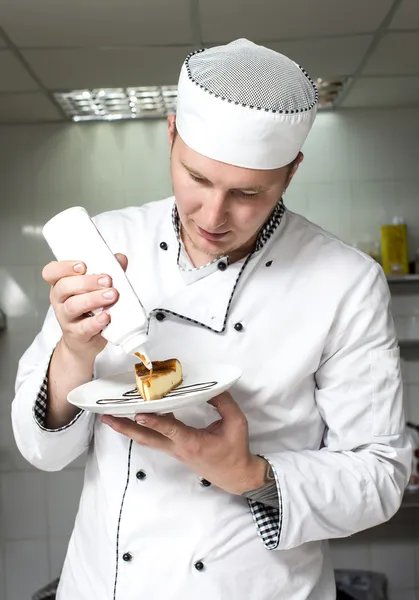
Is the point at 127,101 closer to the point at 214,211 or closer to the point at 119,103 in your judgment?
the point at 119,103

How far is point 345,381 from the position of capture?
1052 millimetres

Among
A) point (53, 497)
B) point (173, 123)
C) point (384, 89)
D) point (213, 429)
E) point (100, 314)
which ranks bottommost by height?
point (53, 497)

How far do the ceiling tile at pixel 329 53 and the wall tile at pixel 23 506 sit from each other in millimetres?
1724

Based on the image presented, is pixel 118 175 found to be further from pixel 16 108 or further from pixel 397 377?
pixel 397 377

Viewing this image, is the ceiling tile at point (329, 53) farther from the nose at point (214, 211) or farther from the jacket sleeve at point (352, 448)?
the nose at point (214, 211)

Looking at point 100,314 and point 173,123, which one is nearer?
point 100,314

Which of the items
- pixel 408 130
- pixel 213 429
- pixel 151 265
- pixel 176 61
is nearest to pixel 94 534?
pixel 213 429

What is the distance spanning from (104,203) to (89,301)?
1.93 m

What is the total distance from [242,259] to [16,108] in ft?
5.61

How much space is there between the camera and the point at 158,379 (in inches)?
33.4

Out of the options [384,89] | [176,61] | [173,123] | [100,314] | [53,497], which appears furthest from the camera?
[53,497]

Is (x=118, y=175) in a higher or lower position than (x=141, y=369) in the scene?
higher

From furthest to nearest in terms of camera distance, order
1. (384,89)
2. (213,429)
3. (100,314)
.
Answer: (384,89), (213,429), (100,314)

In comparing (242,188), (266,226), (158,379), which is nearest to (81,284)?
(158,379)
